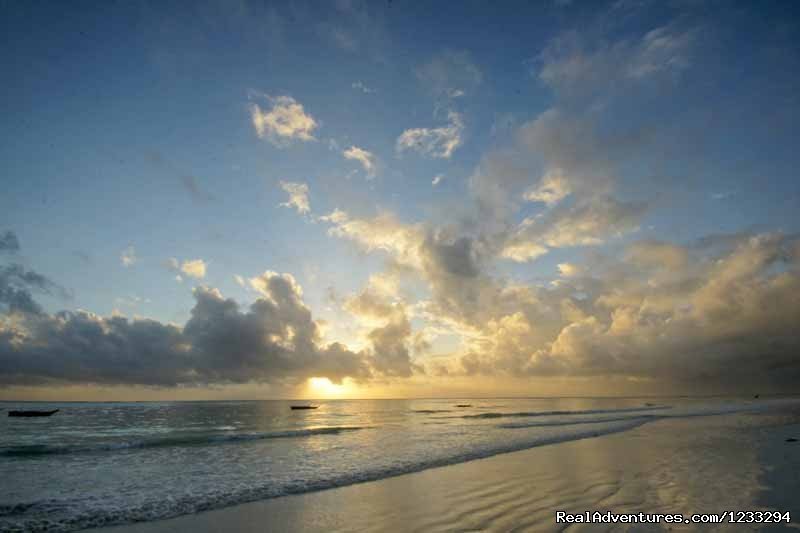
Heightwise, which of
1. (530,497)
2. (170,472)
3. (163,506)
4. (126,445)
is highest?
(530,497)

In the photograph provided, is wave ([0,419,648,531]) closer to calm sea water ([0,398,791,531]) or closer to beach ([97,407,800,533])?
calm sea water ([0,398,791,531])

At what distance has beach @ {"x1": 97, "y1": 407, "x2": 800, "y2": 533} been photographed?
1179cm

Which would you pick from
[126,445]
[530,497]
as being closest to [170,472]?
[126,445]

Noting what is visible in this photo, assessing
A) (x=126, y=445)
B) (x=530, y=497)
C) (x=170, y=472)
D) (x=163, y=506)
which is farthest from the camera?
(x=126, y=445)

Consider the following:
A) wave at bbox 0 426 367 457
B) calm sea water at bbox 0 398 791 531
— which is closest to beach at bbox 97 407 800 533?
calm sea water at bbox 0 398 791 531

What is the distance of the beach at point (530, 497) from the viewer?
11789 millimetres

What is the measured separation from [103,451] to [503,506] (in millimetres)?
37891

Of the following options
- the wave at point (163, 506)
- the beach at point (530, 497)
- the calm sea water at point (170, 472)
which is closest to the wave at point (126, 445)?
the calm sea water at point (170, 472)

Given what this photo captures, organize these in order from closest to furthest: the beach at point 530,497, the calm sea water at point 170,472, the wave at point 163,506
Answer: the beach at point 530,497
the wave at point 163,506
the calm sea water at point 170,472

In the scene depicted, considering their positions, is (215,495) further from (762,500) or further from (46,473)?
(762,500)

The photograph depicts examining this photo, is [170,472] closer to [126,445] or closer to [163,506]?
[163,506]

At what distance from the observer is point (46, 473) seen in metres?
25.1

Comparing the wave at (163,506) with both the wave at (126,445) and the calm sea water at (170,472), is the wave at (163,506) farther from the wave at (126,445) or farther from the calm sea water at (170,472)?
the wave at (126,445)

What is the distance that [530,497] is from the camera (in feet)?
46.7
